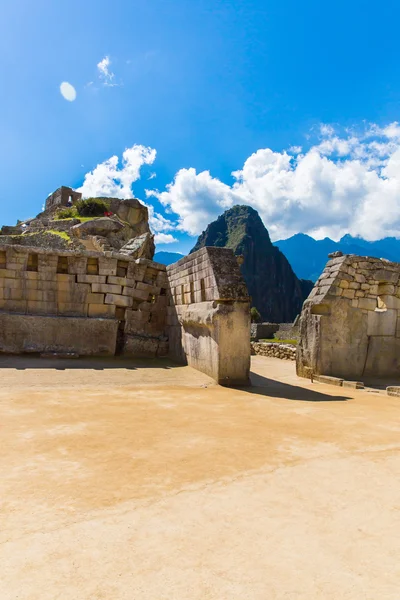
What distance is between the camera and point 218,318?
7746 millimetres

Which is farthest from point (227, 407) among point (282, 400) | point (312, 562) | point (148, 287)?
point (148, 287)

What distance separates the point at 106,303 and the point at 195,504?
8614 mm

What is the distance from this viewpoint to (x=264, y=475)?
122 inches

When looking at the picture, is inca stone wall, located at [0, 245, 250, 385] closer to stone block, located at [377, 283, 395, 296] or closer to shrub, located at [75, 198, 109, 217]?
stone block, located at [377, 283, 395, 296]

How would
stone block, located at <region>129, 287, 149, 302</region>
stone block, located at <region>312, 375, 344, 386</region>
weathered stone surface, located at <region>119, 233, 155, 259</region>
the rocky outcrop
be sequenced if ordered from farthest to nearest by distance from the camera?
the rocky outcrop → weathered stone surface, located at <region>119, 233, 155, 259</region> → stone block, located at <region>129, 287, 149, 302</region> → stone block, located at <region>312, 375, 344, 386</region>

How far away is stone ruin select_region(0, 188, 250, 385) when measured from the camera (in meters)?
A: 9.03

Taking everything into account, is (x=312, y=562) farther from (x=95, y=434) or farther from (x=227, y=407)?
(x=227, y=407)

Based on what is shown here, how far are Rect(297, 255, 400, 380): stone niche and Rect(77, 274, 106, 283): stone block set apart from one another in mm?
5457

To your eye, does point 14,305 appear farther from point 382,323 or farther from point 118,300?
point 382,323

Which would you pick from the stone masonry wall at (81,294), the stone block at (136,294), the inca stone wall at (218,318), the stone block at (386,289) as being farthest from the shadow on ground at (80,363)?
the stone block at (386,289)

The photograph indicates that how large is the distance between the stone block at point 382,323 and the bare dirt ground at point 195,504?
223 inches

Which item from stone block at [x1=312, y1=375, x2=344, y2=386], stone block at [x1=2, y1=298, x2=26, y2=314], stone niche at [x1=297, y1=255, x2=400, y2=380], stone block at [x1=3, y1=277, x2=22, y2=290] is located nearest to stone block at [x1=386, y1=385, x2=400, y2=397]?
stone block at [x1=312, y1=375, x2=344, y2=386]

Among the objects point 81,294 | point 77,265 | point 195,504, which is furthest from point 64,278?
point 195,504

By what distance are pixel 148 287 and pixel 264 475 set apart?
8.63 meters
